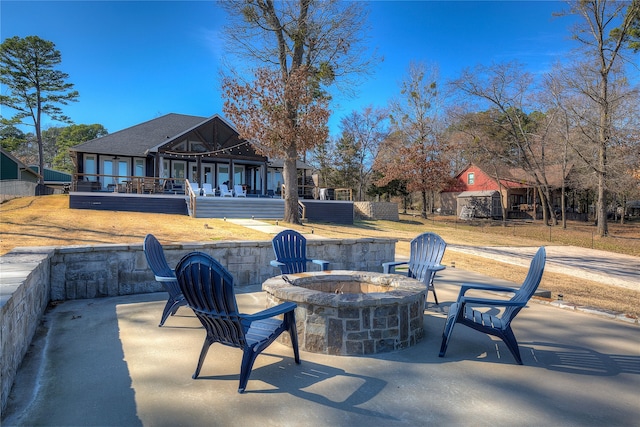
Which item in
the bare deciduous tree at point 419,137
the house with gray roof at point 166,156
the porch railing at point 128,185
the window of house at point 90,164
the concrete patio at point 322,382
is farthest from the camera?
the bare deciduous tree at point 419,137

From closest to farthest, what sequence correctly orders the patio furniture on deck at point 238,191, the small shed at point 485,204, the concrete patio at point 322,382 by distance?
1. the concrete patio at point 322,382
2. the patio furniture on deck at point 238,191
3. the small shed at point 485,204

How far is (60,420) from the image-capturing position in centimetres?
228

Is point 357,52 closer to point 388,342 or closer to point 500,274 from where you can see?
point 500,274

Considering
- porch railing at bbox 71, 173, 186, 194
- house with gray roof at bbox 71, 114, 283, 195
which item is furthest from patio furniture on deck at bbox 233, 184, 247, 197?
porch railing at bbox 71, 173, 186, 194

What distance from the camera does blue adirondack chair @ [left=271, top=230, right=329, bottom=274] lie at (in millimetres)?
5336

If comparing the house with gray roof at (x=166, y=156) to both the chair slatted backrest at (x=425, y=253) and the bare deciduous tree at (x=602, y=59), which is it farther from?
the bare deciduous tree at (x=602, y=59)

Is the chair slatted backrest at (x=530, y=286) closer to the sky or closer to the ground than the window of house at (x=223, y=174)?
closer to the ground

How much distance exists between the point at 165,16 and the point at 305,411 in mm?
14339

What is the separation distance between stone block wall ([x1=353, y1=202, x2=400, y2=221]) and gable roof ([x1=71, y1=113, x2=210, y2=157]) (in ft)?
38.7

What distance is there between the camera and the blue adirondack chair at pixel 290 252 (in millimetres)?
5336

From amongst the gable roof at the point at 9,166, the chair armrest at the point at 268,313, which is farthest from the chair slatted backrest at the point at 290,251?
the gable roof at the point at 9,166

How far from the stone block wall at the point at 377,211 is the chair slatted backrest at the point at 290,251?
21.1m

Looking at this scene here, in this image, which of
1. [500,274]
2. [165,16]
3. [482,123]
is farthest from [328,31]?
[482,123]

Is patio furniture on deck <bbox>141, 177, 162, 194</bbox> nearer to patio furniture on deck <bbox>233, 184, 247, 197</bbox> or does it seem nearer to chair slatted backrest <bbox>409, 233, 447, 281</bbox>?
patio furniture on deck <bbox>233, 184, 247, 197</bbox>
